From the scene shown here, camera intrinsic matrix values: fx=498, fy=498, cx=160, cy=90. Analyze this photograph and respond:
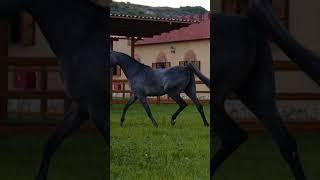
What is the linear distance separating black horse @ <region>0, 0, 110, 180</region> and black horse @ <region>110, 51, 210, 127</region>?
3.00 metres

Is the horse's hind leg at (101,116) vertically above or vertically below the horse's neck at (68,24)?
below

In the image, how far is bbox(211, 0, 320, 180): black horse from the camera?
1.37 metres

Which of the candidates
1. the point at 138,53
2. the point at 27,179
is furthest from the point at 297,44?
the point at 138,53

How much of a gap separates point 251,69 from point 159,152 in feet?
4.46

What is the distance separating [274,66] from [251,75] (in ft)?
0.22

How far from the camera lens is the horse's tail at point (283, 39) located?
52.2 inches

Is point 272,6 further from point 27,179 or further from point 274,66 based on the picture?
point 27,179

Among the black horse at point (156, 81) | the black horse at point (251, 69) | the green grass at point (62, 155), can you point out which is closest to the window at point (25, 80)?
the green grass at point (62, 155)

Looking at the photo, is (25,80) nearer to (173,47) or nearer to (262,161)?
(262,161)

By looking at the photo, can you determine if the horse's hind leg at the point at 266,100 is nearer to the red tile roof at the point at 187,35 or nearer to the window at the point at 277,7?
the window at the point at 277,7

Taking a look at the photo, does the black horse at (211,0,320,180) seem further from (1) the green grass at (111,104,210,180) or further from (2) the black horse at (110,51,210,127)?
(2) the black horse at (110,51,210,127)

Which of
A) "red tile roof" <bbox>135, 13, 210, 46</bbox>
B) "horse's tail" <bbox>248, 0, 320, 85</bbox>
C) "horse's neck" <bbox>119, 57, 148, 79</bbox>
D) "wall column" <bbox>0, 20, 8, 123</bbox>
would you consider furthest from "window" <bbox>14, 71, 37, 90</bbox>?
"red tile roof" <bbox>135, 13, 210, 46</bbox>

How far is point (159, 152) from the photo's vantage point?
8.77ft

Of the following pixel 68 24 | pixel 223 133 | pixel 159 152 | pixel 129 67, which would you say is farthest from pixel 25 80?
pixel 129 67
